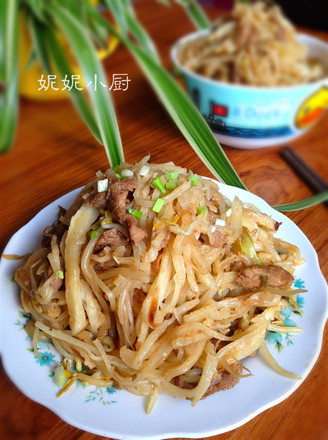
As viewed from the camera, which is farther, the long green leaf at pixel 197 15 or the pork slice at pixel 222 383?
the long green leaf at pixel 197 15

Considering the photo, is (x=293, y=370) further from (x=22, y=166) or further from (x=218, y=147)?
(x=22, y=166)

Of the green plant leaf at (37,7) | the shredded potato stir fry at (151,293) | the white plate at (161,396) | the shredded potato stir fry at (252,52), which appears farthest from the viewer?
the green plant leaf at (37,7)

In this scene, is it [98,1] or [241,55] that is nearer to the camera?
[241,55]

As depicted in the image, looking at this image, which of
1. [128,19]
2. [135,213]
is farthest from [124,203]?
[128,19]

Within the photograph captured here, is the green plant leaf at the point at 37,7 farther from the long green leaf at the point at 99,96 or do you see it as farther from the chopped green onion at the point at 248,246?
the chopped green onion at the point at 248,246

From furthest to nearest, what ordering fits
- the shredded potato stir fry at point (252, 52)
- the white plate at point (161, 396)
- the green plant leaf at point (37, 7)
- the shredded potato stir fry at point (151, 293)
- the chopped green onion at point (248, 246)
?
the green plant leaf at point (37, 7)
the shredded potato stir fry at point (252, 52)
the chopped green onion at point (248, 246)
the shredded potato stir fry at point (151, 293)
the white plate at point (161, 396)

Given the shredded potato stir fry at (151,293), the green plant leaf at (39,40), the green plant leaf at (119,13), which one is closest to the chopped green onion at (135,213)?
the shredded potato stir fry at (151,293)

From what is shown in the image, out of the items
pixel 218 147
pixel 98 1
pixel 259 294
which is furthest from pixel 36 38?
pixel 259 294
